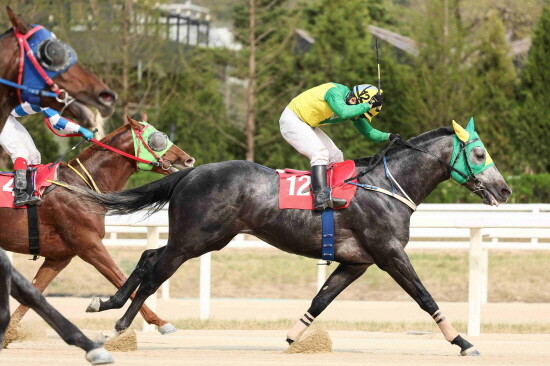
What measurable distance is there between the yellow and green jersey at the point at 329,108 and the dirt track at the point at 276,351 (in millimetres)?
1561

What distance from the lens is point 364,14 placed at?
2569cm

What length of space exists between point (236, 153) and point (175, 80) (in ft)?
7.83

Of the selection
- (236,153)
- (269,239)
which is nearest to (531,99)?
(236,153)

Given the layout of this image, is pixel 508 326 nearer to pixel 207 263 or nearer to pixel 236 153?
pixel 207 263

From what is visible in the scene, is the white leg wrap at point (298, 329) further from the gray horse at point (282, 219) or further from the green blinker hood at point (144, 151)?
the green blinker hood at point (144, 151)

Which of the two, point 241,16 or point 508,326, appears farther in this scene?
point 241,16

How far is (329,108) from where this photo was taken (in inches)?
291

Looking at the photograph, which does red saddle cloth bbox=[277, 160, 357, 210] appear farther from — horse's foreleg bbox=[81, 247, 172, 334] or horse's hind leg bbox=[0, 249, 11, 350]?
horse's hind leg bbox=[0, 249, 11, 350]

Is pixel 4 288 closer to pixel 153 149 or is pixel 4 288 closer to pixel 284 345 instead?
pixel 284 345

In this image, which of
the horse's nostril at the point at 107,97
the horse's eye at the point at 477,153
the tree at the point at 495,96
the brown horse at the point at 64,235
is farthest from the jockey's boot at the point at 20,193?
the tree at the point at 495,96

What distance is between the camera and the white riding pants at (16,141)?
8.03 metres

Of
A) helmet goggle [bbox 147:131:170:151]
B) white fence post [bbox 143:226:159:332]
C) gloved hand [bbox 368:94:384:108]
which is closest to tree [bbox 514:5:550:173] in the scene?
white fence post [bbox 143:226:159:332]

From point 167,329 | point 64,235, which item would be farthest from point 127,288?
point 64,235

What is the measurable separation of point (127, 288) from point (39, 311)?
1958mm
